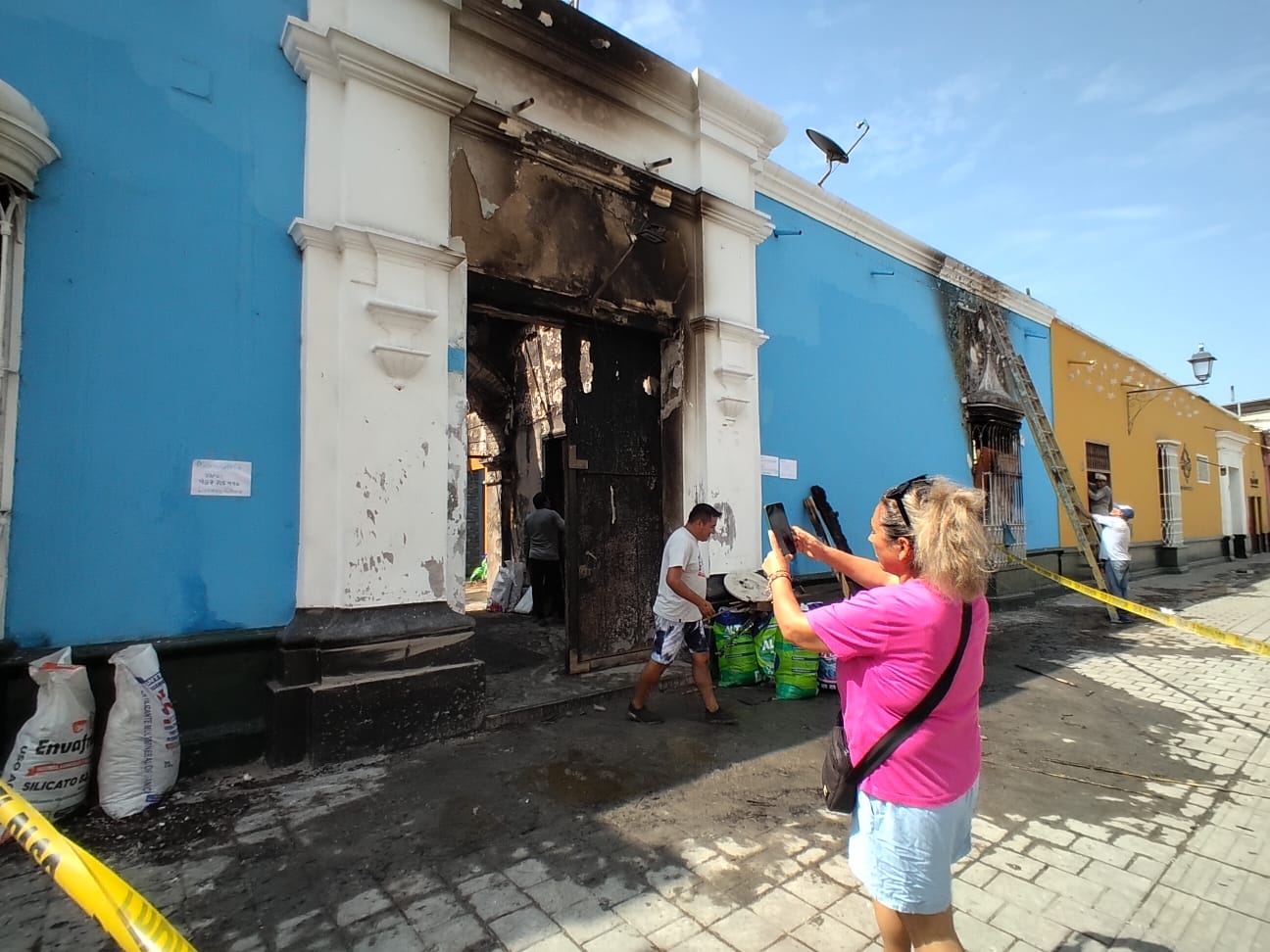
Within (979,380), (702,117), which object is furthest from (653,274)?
(979,380)

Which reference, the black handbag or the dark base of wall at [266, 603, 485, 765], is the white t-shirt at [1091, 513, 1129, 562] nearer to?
the dark base of wall at [266, 603, 485, 765]

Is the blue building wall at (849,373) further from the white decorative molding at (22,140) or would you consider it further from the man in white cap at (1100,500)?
the white decorative molding at (22,140)

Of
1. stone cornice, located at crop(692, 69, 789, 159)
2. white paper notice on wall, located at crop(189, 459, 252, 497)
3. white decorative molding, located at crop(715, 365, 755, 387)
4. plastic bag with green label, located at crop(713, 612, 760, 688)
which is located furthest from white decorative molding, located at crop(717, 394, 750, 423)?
white paper notice on wall, located at crop(189, 459, 252, 497)

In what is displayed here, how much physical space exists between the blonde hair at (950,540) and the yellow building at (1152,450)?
1152cm

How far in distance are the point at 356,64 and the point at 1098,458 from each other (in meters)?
13.8

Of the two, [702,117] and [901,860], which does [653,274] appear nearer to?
[702,117]

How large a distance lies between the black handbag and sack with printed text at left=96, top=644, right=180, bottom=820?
3170mm

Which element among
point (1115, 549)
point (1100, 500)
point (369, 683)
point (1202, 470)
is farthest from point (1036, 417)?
point (1202, 470)

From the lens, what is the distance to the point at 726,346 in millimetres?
5996

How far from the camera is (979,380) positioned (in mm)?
9719

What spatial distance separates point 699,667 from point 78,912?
130 inches

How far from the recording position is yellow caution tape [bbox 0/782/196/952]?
1300mm

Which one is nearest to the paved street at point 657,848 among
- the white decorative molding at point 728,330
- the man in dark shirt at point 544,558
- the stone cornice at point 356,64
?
the white decorative molding at point 728,330

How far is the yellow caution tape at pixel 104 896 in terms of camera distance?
1.30 m
